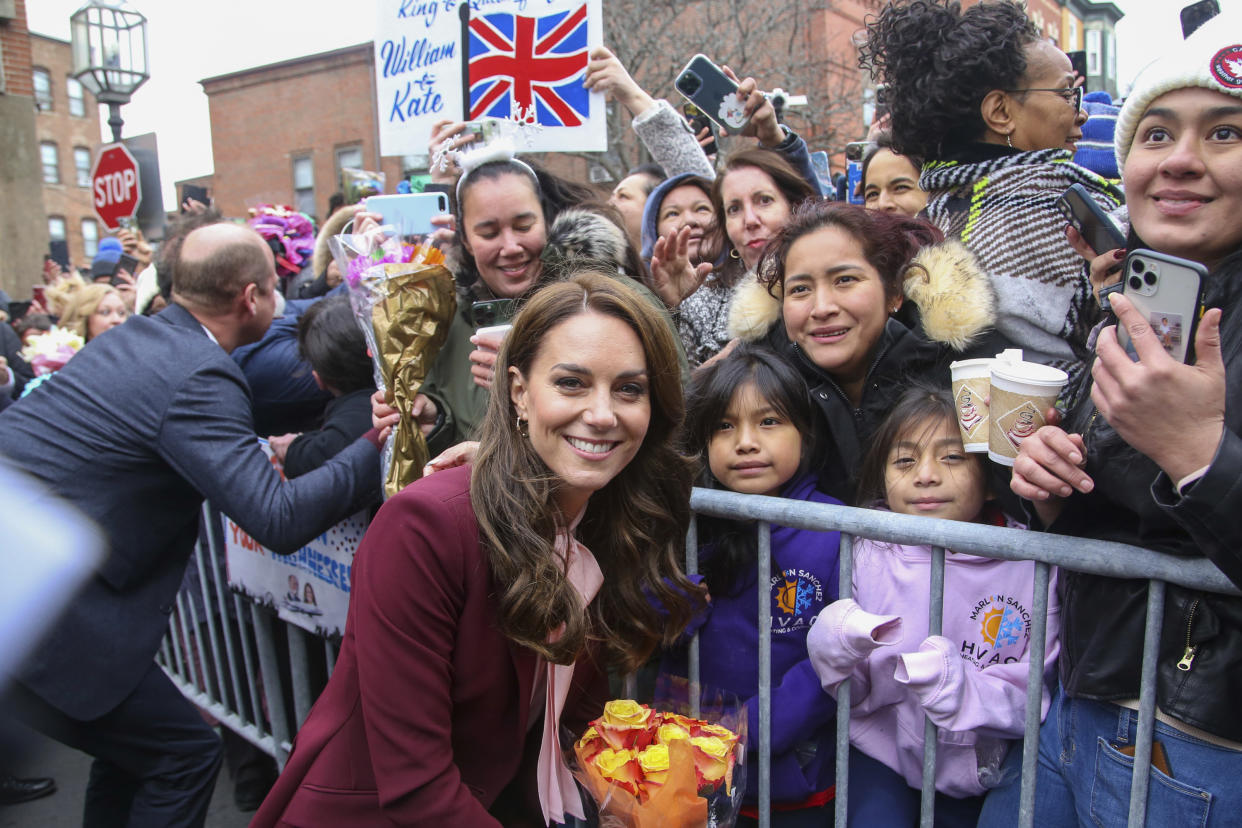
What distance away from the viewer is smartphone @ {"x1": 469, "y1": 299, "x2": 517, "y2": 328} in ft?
8.91

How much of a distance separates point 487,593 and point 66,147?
52.2 meters

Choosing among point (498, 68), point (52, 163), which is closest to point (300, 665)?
point (498, 68)

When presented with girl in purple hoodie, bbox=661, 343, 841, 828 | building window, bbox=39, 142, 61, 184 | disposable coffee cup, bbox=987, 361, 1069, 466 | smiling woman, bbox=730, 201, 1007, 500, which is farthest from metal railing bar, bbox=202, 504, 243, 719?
building window, bbox=39, 142, 61, 184

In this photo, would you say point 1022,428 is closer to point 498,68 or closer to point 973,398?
point 973,398

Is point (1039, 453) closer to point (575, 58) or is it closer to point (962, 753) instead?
point (962, 753)

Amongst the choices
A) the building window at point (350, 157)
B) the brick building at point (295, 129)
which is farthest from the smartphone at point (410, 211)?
the building window at point (350, 157)

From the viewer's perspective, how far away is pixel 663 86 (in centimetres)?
1579

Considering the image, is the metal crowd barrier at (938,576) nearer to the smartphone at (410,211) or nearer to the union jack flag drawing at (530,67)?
the smartphone at (410,211)

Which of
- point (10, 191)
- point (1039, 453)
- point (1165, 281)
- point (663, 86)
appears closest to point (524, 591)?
point (1039, 453)

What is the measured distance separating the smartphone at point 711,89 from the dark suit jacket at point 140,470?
2.20 metres

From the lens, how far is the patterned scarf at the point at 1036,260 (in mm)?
2301

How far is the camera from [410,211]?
308 cm

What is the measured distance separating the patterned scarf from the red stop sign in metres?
8.32

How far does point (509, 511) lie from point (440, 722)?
0.46m
